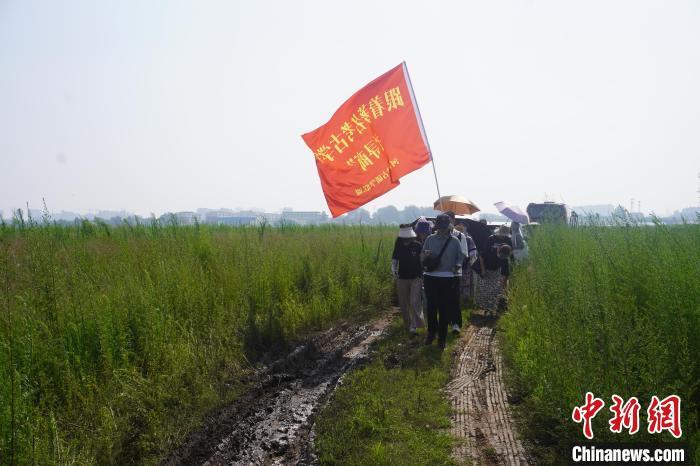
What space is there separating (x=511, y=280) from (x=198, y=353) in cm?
717

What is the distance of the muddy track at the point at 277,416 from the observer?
4.22m

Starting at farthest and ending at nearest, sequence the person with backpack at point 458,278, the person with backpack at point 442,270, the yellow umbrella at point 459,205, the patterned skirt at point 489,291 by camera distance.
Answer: the yellow umbrella at point 459,205 < the patterned skirt at point 489,291 < the person with backpack at point 458,278 < the person with backpack at point 442,270

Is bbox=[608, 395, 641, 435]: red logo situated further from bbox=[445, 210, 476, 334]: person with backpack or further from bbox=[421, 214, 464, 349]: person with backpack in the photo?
bbox=[445, 210, 476, 334]: person with backpack

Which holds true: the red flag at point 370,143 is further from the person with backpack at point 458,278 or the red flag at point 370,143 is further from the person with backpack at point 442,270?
the person with backpack at point 442,270

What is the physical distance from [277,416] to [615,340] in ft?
10.7

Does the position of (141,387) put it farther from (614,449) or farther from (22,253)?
(614,449)

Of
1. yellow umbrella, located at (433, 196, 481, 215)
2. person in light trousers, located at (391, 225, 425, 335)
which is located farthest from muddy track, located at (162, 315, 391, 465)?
yellow umbrella, located at (433, 196, 481, 215)

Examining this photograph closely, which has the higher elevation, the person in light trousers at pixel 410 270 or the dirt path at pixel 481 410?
the person in light trousers at pixel 410 270

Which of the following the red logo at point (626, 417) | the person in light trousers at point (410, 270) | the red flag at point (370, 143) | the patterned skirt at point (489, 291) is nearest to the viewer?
the red logo at point (626, 417)

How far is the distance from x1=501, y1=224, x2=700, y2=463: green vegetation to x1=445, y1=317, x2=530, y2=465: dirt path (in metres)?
0.22

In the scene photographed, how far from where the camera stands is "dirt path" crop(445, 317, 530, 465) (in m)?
3.96

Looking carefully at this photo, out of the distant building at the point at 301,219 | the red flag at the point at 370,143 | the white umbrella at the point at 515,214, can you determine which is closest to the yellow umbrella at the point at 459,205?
the white umbrella at the point at 515,214

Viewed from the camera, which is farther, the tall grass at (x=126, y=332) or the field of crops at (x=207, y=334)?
the tall grass at (x=126, y=332)

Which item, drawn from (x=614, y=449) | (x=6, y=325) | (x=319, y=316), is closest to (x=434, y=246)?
(x=319, y=316)
